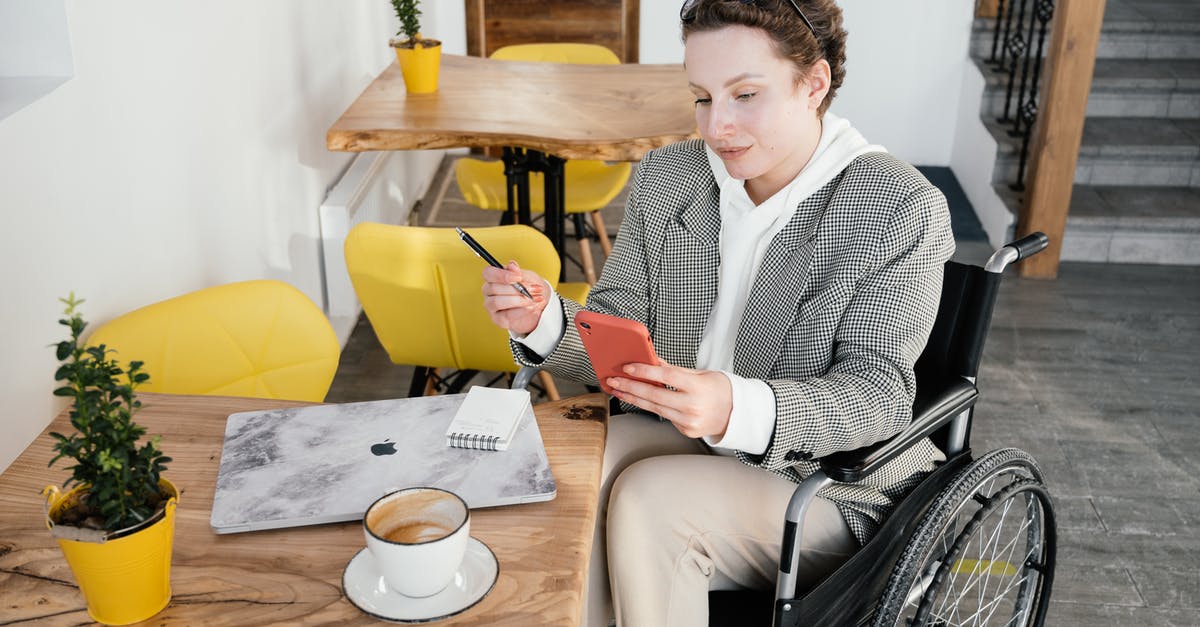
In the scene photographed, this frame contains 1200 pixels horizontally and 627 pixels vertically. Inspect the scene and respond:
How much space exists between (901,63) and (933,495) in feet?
12.1

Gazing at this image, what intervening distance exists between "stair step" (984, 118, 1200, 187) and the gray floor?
16.0 inches

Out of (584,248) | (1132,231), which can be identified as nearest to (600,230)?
(584,248)

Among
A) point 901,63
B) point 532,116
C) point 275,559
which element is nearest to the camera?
point 275,559

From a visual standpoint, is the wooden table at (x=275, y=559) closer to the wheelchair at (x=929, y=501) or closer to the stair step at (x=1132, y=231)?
the wheelchair at (x=929, y=501)

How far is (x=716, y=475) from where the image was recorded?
4.59 feet

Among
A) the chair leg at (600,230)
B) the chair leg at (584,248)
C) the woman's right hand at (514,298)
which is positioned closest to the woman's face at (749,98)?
the woman's right hand at (514,298)

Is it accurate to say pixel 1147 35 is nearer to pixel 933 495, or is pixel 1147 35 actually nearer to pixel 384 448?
pixel 933 495

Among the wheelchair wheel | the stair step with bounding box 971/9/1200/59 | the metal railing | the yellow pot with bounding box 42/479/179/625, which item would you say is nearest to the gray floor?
the wheelchair wheel

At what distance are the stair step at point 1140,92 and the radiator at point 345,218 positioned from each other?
2.50 metres

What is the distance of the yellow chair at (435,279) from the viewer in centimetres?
186

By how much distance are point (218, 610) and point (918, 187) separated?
3.26 feet

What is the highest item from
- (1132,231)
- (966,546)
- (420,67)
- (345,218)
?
(420,67)

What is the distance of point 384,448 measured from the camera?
115cm

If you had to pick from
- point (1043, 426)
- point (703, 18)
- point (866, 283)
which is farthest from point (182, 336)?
point (1043, 426)
